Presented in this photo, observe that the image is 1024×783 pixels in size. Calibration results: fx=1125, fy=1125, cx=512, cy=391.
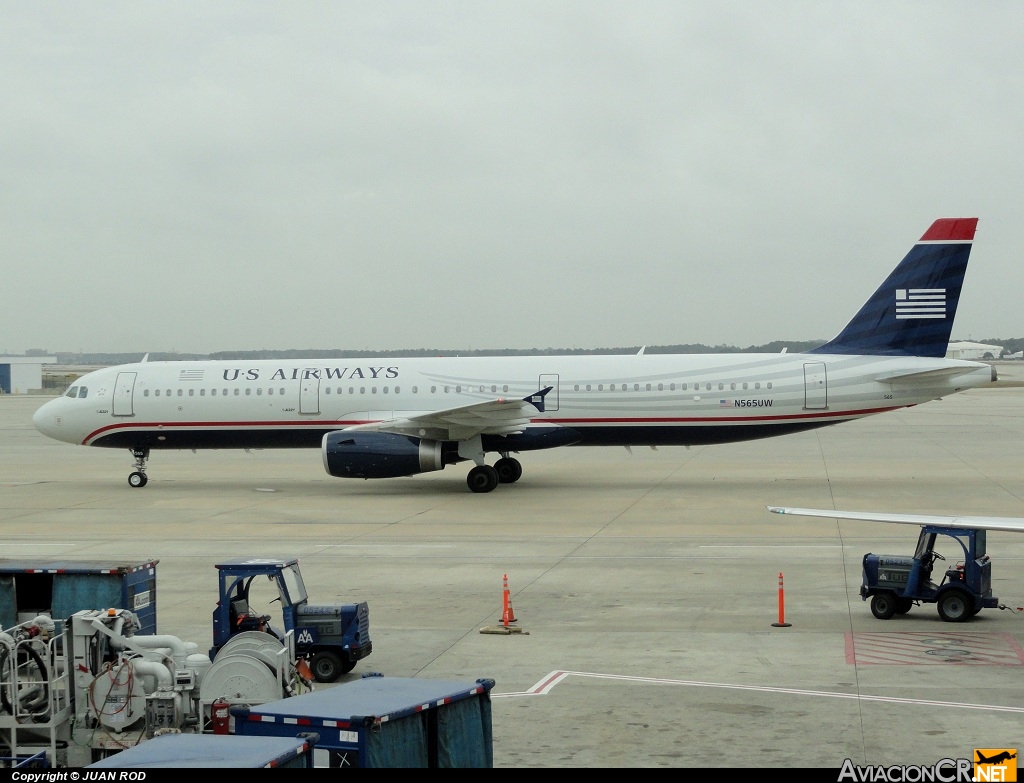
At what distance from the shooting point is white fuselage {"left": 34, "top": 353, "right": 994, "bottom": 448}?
3181 centimetres

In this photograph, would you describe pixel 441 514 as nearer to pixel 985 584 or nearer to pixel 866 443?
pixel 985 584

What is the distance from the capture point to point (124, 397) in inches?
1371

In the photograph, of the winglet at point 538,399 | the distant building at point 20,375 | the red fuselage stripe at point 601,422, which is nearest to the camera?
the winglet at point 538,399

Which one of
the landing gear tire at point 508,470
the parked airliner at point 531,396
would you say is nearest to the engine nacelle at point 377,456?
the parked airliner at point 531,396

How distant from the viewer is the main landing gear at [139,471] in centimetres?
3516

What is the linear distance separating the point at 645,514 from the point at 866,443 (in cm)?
2516

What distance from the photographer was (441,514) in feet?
92.5

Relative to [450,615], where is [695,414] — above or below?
above

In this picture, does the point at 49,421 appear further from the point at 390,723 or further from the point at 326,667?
the point at 390,723

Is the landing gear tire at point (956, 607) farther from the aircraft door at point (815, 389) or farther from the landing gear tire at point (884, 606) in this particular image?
the aircraft door at point (815, 389)

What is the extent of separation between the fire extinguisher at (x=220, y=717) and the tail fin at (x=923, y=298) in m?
25.6

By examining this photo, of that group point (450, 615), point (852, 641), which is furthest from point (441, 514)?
point (852, 641)

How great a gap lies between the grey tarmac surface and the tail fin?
4144 millimetres

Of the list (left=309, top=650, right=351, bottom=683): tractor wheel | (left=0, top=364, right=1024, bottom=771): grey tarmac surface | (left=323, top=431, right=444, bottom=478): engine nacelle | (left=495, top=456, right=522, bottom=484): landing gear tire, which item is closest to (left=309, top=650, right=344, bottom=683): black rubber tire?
(left=309, top=650, right=351, bottom=683): tractor wheel
